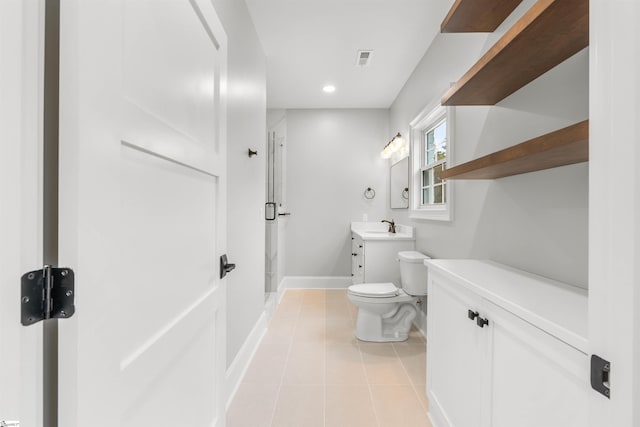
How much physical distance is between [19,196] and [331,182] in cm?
408

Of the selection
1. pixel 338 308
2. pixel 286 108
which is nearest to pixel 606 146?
pixel 338 308

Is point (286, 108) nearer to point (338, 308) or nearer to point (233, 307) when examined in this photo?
point (338, 308)

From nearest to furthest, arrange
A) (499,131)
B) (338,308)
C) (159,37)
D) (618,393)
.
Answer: (618,393) < (159,37) < (499,131) < (338,308)

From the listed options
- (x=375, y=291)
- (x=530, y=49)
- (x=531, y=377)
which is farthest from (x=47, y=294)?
(x=375, y=291)

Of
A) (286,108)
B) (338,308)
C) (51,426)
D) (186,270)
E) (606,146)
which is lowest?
(338,308)

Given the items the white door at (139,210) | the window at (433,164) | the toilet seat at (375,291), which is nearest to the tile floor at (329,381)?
the toilet seat at (375,291)

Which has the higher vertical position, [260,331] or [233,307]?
[233,307]

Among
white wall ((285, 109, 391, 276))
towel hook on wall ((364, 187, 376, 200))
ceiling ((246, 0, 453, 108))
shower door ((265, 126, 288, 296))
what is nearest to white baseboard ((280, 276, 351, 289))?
white wall ((285, 109, 391, 276))

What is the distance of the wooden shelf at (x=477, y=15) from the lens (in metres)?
1.39

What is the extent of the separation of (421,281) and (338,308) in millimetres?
1301

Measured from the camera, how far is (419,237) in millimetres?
3004

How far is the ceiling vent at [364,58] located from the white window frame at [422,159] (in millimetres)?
727

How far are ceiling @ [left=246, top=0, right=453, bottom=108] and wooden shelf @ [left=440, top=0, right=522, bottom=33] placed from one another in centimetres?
77

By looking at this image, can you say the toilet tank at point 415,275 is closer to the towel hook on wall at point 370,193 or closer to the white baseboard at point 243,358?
the white baseboard at point 243,358
